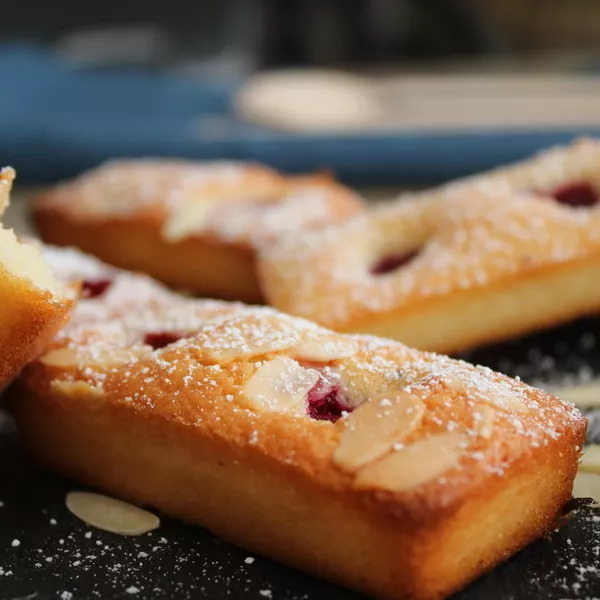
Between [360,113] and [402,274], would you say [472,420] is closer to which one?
[402,274]

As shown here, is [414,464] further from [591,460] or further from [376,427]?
[591,460]

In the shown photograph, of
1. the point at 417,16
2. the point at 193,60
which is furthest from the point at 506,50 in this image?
the point at 193,60

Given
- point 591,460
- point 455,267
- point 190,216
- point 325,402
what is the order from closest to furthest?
point 325,402 < point 591,460 < point 455,267 < point 190,216

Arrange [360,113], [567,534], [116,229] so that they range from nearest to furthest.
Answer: [567,534], [116,229], [360,113]

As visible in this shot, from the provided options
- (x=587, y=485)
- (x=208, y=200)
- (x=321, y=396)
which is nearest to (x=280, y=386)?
(x=321, y=396)

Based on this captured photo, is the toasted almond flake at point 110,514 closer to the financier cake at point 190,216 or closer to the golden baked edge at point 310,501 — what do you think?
the golden baked edge at point 310,501

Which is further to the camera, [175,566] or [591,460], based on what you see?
→ [591,460]

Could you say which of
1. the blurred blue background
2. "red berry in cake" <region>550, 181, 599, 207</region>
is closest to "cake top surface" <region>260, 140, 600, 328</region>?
"red berry in cake" <region>550, 181, 599, 207</region>
